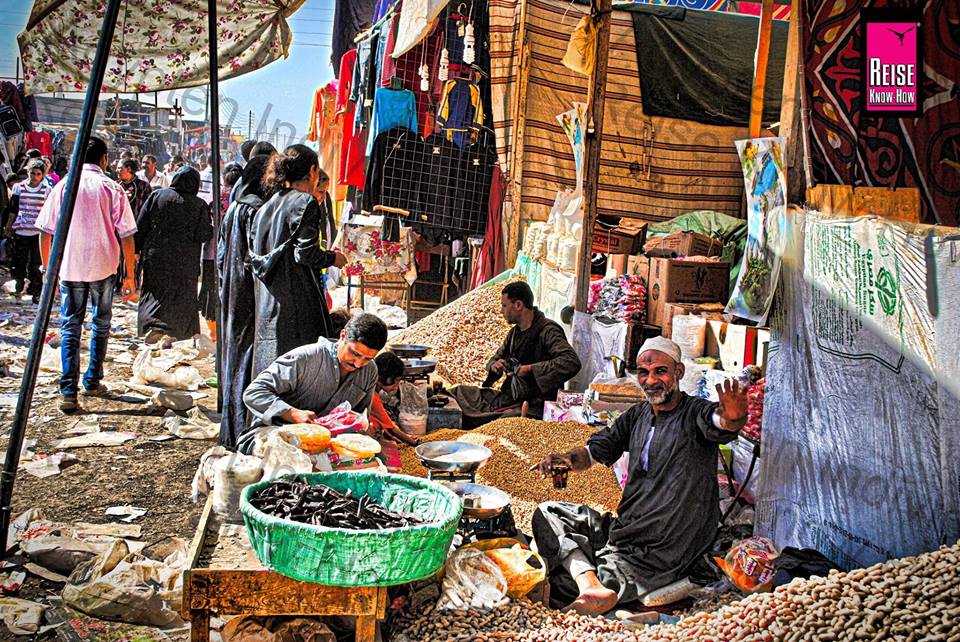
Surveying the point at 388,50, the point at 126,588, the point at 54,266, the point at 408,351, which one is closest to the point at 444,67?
the point at 388,50

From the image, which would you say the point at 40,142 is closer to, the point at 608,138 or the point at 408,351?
the point at 608,138

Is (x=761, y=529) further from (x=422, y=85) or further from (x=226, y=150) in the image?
(x=226, y=150)

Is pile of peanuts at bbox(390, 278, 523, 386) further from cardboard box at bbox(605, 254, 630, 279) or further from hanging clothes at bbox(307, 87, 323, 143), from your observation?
hanging clothes at bbox(307, 87, 323, 143)

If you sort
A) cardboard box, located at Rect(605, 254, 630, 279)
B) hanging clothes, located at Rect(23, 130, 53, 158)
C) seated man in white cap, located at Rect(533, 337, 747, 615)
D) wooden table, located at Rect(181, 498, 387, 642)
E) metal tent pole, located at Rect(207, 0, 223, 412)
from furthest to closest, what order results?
1. hanging clothes, located at Rect(23, 130, 53, 158)
2. cardboard box, located at Rect(605, 254, 630, 279)
3. metal tent pole, located at Rect(207, 0, 223, 412)
4. seated man in white cap, located at Rect(533, 337, 747, 615)
5. wooden table, located at Rect(181, 498, 387, 642)

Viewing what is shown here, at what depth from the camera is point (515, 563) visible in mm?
3232

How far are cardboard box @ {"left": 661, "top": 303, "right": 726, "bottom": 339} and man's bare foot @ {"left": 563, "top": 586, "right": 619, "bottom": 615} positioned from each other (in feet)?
8.84

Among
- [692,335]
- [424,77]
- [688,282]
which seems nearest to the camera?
[692,335]

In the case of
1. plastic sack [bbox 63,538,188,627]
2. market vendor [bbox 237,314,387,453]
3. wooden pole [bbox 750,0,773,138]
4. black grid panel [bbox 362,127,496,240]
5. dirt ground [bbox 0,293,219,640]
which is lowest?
dirt ground [bbox 0,293,219,640]

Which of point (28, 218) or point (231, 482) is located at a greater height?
point (28, 218)

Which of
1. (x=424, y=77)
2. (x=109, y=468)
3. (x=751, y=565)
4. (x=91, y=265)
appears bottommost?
(x=109, y=468)

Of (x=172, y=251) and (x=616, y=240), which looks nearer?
(x=616, y=240)

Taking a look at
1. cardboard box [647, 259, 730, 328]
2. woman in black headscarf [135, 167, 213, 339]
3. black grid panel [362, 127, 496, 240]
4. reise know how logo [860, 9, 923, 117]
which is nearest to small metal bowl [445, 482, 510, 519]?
reise know how logo [860, 9, 923, 117]

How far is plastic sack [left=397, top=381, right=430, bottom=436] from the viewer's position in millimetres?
5949

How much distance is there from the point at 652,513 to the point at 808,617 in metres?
1.20
